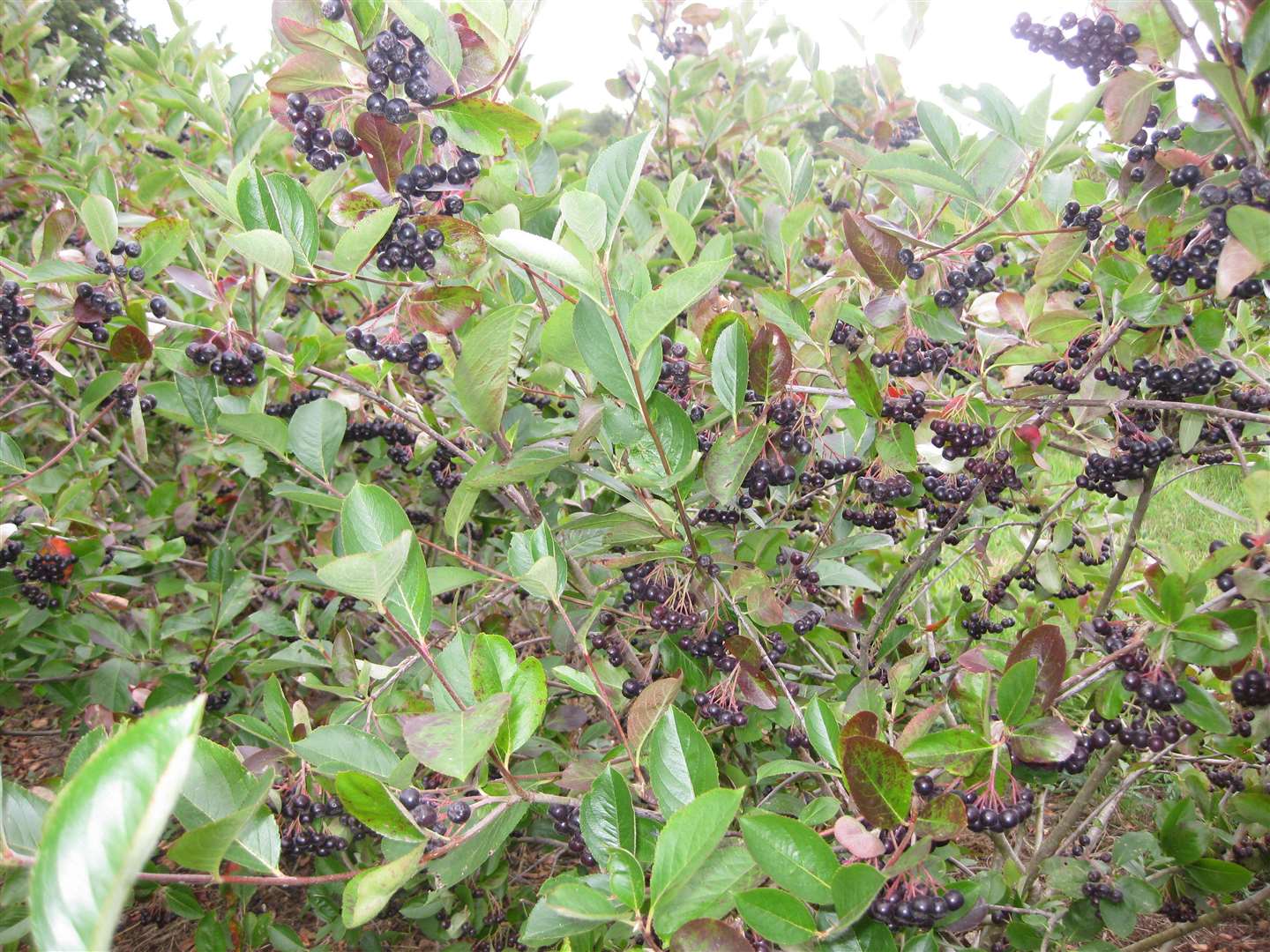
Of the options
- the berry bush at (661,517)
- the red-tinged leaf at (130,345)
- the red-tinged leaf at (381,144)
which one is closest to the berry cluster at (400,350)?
the berry bush at (661,517)

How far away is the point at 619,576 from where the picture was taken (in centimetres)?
232

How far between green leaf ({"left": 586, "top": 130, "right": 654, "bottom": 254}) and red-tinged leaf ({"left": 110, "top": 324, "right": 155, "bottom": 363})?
130 cm

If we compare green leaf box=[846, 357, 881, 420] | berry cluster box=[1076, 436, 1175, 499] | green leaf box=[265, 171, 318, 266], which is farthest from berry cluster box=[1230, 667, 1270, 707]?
green leaf box=[265, 171, 318, 266]

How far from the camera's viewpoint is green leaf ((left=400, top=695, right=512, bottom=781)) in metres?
0.97

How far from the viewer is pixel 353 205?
4.79 ft

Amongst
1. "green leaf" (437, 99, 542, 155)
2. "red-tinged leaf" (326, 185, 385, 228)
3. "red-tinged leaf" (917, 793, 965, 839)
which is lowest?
"red-tinged leaf" (917, 793, 965, 839)

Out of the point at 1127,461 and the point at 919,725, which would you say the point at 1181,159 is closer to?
the point at 1127,461

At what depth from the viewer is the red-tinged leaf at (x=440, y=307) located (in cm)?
146

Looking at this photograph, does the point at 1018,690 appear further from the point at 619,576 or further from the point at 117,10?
the point at 117,10

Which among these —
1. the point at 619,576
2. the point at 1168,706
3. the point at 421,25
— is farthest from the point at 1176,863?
the point at 421,25

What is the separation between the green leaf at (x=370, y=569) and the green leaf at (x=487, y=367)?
0.30 meters

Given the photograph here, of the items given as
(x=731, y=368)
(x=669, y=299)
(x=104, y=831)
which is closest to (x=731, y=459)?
(x=731, y=368)

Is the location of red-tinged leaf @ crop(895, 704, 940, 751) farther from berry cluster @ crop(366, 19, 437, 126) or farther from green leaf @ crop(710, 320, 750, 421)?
berry cluster @ crop(366, 19, 437, 126)

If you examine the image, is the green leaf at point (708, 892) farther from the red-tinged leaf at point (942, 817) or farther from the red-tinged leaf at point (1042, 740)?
the red-tinged leaf at point (1042, 740)
